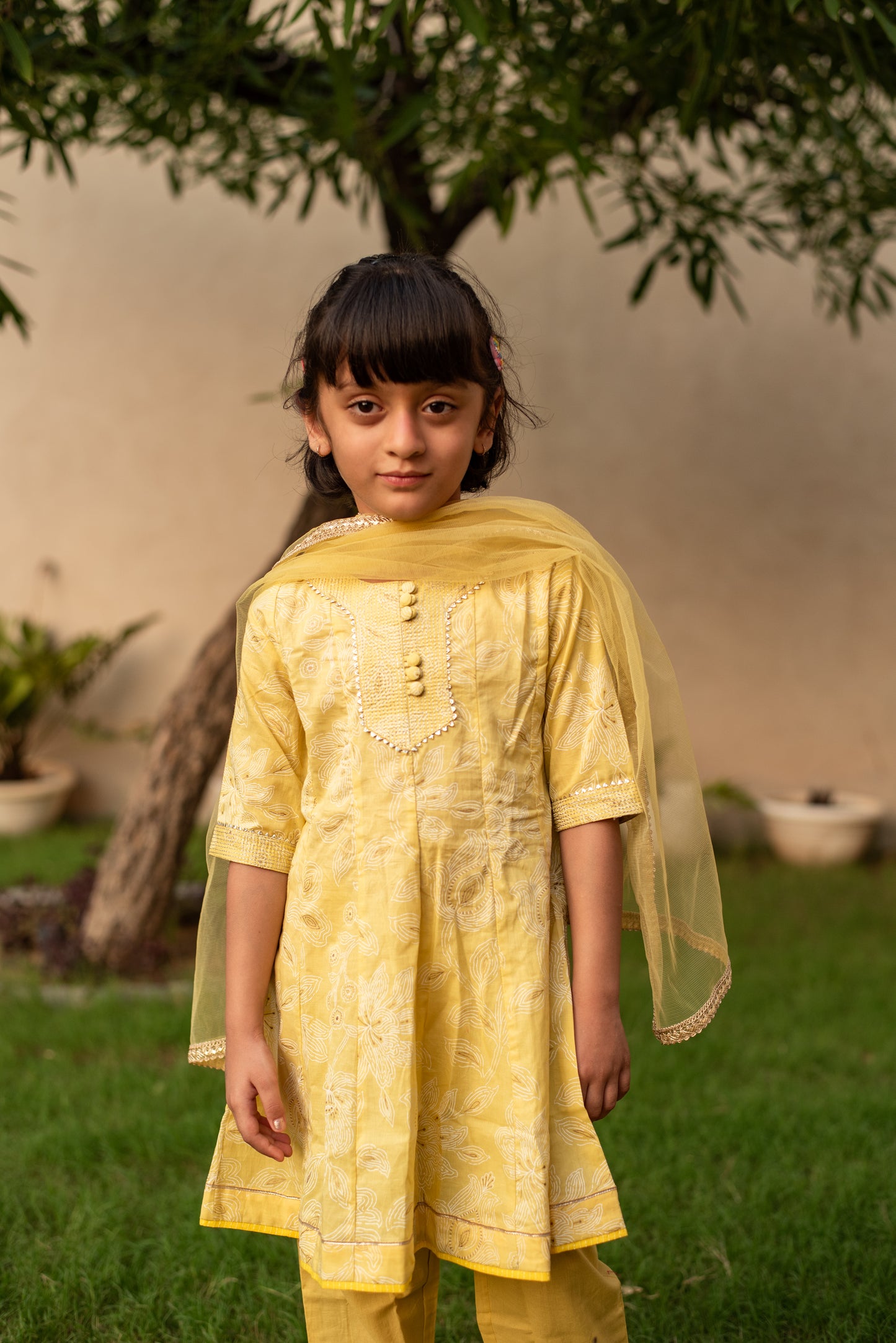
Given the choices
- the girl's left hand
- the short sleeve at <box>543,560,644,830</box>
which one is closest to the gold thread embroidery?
the short sleeve at <box>543,560,644,830</box>

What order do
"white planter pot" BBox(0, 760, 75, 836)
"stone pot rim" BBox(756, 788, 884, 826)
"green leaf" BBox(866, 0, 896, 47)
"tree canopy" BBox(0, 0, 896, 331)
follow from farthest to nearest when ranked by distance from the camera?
"white planter pot" BBox(0, 760, 75, 836), "stone pot rim" BBox(756, 788, 884, 826), "tree canopy" BBox(0, 0, 896, 331), "green leaf" BBox(866, 0, 896, 47)

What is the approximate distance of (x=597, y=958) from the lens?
1353 mm

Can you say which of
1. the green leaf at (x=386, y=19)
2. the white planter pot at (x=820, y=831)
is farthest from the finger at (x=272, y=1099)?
the white planter pot at (x=820, y=831)

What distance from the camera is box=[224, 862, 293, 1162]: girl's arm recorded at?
141 centimetres

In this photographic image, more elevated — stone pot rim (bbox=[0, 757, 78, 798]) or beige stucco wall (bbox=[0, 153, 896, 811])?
beige stucco wall (bbox=[0, 153, 896, 811])

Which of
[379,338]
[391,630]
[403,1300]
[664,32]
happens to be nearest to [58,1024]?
[403,1300]

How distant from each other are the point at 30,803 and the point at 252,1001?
4608mm

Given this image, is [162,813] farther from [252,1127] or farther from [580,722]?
[580,722]

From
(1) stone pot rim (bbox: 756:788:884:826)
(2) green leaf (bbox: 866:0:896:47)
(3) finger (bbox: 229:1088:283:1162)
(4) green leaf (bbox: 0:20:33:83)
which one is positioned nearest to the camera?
(3) finger (bbox: 229:1088:283:1162)

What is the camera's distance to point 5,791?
561 cm

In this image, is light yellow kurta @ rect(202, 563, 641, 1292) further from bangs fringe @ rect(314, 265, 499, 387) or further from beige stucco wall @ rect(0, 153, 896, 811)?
beige stucco wall @ rect(0, 153, 896, 811)

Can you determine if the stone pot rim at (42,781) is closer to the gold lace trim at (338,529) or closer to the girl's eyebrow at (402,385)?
the gold lace trim at (338,529)

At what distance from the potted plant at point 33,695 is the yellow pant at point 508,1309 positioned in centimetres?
462

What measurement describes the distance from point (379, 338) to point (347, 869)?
0.62 m
